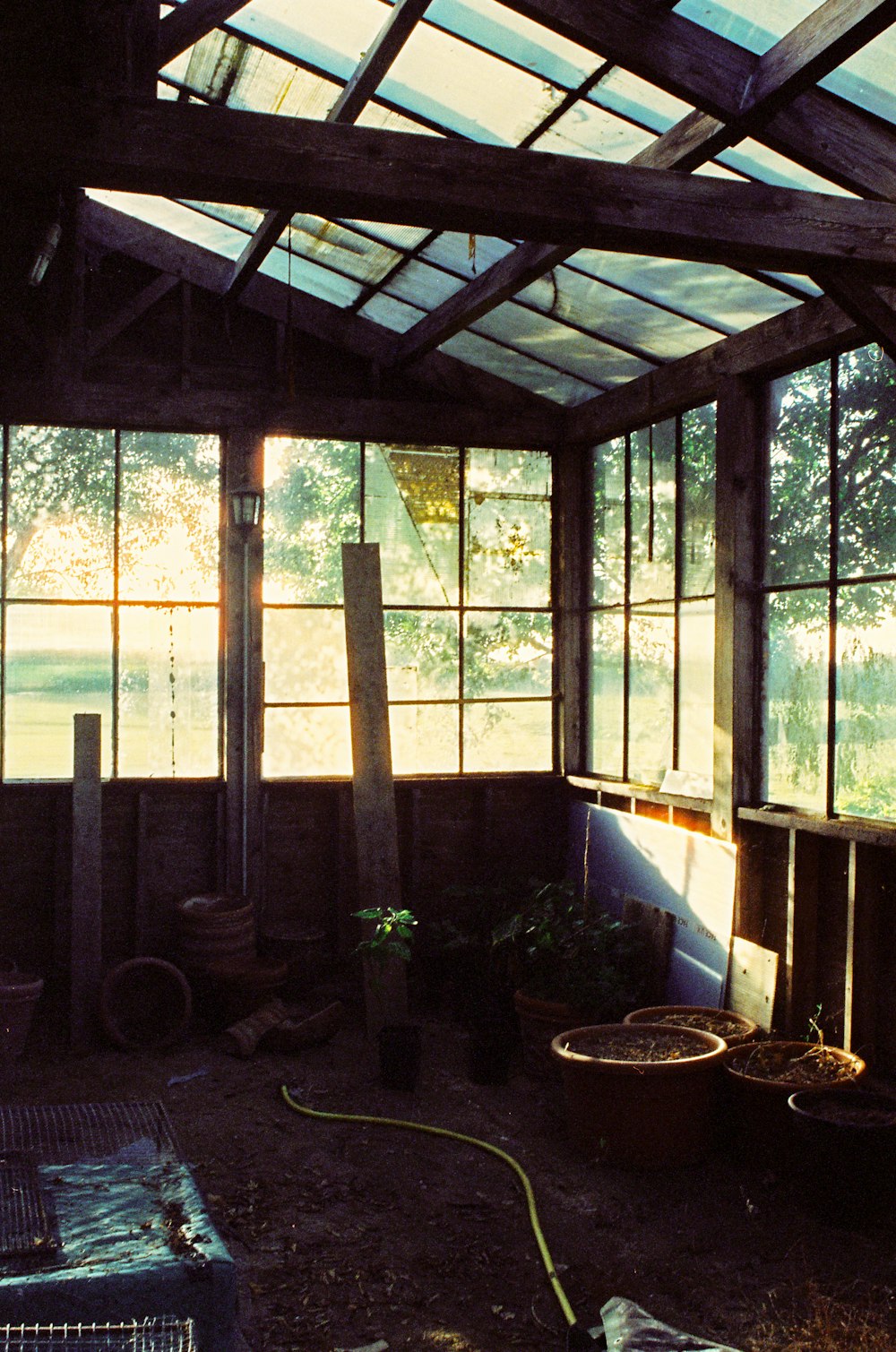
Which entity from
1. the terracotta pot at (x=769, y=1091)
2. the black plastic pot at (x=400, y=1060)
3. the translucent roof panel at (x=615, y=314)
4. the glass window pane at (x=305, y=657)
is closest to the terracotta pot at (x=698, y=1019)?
the terracotta pot at (x=769, y=1091)

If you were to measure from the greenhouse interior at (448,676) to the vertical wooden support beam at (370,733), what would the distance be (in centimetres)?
3

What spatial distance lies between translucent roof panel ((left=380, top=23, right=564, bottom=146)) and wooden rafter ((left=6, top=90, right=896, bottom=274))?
45.5 inches

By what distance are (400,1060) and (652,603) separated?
2.99m

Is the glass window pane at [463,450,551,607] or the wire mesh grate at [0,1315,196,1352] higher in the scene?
the glass window pane at [463,450,551,607]

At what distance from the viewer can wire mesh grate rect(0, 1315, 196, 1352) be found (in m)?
2.21

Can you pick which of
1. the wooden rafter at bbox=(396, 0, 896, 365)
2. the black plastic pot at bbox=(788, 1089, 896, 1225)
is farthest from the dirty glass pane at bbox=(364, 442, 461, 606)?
the black plastic pot at bbox=(788, 1089, 896, 1225)

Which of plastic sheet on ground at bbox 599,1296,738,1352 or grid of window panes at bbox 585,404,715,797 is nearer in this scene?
plastic sheet on ground at bbox 599,1296,738,1352

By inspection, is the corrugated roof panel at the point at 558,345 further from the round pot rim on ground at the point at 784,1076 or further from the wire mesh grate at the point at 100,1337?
the wire mesh grate at the point at 100,1337

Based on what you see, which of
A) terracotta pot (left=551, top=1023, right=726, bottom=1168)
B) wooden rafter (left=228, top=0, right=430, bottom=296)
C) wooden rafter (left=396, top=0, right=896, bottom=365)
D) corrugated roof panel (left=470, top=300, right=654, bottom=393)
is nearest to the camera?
wooden rafter (left=396, top=0, right=896, bottom=365)

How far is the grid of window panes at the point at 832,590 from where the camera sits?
4.91 meters

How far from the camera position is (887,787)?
4.86 meters

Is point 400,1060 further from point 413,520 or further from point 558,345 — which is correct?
point 558,345

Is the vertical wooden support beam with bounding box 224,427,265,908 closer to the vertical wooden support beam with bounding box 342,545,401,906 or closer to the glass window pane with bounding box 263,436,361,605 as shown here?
the glass window pane with bounding box 263,436,361,605

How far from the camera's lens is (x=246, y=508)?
6789mm
